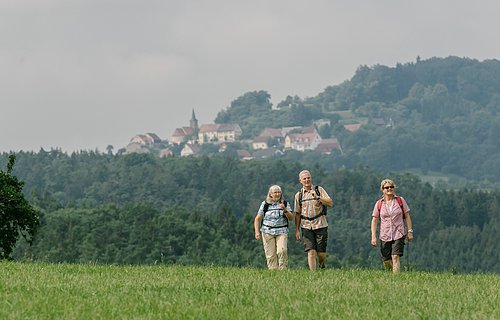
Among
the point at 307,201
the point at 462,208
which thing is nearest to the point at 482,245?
the point at 462,208

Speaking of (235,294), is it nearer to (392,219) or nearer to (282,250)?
(392,219)

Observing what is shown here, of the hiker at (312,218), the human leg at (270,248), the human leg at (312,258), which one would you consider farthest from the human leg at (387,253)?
the human leg at (270,248)

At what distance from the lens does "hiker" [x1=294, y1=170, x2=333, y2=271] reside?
19047 mm

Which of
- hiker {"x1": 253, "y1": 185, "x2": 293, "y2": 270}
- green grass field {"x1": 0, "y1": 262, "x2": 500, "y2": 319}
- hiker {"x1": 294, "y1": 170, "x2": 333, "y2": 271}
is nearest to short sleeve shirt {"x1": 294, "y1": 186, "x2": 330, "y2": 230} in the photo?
hiker {"x1": 294, "y1": 170, "x2": 333, "y2": 271}

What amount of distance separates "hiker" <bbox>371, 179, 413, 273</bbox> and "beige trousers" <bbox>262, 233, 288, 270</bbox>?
60.0 inches

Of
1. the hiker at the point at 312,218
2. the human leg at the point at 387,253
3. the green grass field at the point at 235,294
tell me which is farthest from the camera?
the hiker at the point at 312,218

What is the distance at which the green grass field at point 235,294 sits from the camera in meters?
12.7

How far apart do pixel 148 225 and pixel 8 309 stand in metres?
107

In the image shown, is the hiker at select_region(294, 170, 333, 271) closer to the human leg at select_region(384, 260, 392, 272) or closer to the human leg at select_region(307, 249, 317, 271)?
the human leg at select_region(307, 249, 317, 271)

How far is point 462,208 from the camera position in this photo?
187250 mm

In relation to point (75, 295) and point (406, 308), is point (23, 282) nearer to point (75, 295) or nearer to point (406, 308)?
point (75, 295)

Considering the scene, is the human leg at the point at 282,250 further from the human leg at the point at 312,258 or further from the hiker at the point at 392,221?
the hiker at the point at 392,221

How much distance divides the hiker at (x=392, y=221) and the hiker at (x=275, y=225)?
4.58 feet

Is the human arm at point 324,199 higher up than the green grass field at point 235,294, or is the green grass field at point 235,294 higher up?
the human arm at point 324,199
